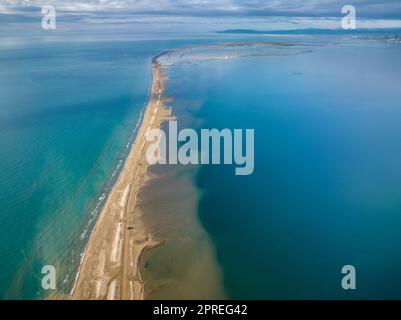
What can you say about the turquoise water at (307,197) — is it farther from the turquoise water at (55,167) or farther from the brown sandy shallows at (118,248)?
the turquoise water at (55,167)

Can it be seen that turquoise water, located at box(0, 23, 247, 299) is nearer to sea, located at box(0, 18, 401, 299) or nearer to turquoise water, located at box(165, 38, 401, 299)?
sea, located at box(0, 18, 401, 299)

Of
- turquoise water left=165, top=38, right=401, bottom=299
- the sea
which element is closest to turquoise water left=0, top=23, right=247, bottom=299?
the sea

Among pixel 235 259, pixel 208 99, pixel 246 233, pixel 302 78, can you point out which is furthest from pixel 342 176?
pixel 302 78

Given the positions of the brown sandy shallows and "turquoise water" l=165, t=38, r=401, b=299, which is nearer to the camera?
the brown sandy shallows

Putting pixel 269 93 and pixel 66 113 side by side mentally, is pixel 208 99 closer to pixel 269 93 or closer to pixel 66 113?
pixel 269 93

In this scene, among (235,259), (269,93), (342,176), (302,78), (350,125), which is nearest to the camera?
(235,259)
